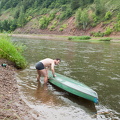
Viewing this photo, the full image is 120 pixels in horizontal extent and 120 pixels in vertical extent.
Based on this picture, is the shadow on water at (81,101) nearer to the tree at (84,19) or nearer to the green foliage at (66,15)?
the tree at (84,19)

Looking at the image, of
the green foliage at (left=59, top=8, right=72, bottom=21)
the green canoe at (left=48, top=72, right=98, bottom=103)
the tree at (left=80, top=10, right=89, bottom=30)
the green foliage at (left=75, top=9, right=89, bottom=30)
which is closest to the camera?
the green canoe at (left=48, top=72, right=98, bottom=103)

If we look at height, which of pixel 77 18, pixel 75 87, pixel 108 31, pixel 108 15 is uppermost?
pixel 108 15

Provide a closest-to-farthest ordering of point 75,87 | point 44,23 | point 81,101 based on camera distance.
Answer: point 81,101 < point 75,87 < point 44,23

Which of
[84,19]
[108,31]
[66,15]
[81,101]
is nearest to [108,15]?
[84,19]

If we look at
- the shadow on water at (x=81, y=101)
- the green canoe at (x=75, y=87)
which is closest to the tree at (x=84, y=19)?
the green canoe at (x=75, y=87)

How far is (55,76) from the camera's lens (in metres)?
8.62

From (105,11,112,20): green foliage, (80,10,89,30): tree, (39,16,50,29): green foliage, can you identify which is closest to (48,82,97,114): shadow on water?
(105,11,112,20): green foliage

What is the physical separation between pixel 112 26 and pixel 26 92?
45836 millimetres

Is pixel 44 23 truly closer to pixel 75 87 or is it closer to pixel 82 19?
pixel 82 19

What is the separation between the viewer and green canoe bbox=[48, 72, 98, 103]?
20.0 feet

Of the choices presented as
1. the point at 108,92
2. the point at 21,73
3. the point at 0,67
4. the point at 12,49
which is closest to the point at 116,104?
the point at 108,92

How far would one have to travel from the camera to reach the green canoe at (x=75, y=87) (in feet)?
20.0

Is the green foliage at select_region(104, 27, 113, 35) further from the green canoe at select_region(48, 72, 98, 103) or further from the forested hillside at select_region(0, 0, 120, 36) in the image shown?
the green canoe at select_region(48, 72, 98, 103)

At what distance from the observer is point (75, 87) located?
6875 millimetres
